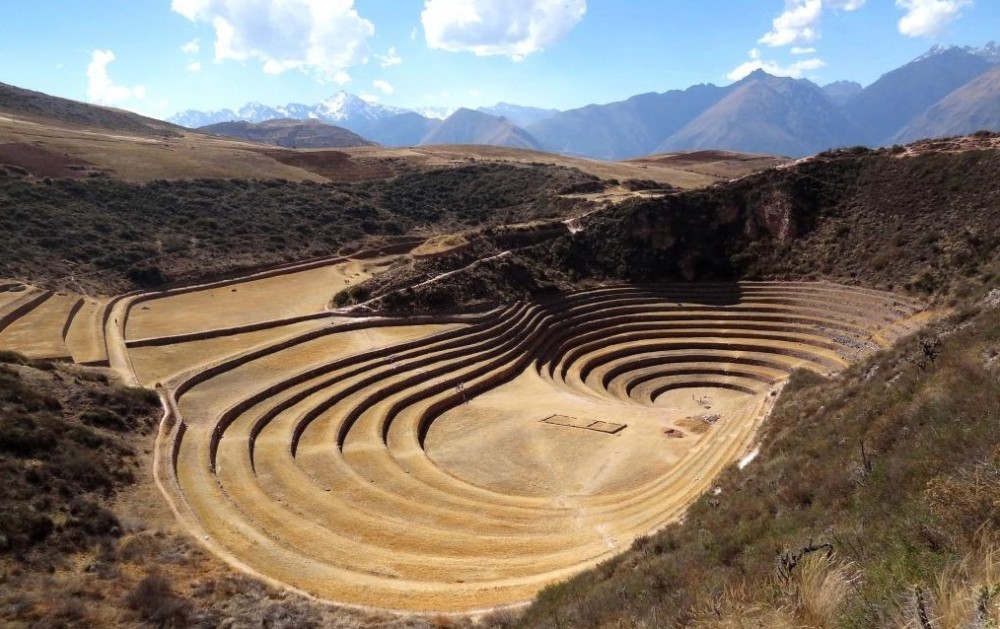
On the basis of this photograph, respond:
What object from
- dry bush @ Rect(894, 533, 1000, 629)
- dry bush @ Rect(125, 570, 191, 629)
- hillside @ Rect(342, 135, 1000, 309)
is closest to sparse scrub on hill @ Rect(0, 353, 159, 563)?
dry bush @ Rect(125, 570, 191, 629)

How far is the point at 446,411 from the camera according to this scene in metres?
26.4

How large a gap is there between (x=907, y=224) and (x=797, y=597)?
38.6 m

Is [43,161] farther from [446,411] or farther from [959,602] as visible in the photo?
[959,602]

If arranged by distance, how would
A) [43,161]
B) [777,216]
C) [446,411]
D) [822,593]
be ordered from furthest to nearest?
[43,161] < [777,216] < [446,411] < [822,593]

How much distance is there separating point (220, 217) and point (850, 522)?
5681 cm

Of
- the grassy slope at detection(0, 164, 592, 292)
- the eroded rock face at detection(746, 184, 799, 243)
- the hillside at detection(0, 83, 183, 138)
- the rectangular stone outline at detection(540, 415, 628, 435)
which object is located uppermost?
the hillside at detection(0, 83, 183, 138)

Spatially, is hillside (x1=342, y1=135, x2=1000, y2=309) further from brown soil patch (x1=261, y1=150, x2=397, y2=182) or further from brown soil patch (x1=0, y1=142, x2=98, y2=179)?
brown soil patch (x1=261, y1=150, x2=397, y2=182)

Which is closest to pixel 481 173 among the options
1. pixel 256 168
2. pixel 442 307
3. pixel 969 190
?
pixel 256 168

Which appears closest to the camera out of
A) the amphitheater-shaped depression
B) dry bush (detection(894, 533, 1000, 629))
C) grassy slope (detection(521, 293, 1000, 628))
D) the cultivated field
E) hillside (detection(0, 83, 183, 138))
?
dry bush (detection(894, 533, 1000, 629))

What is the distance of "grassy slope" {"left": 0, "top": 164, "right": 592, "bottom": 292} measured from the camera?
1668 inches

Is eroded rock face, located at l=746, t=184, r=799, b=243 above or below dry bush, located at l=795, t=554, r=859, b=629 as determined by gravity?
above

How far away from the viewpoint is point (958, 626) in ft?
13.0

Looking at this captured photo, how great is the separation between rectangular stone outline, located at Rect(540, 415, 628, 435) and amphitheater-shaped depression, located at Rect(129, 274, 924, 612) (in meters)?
0.11

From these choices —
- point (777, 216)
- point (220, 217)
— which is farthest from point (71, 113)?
point (777, 216)
